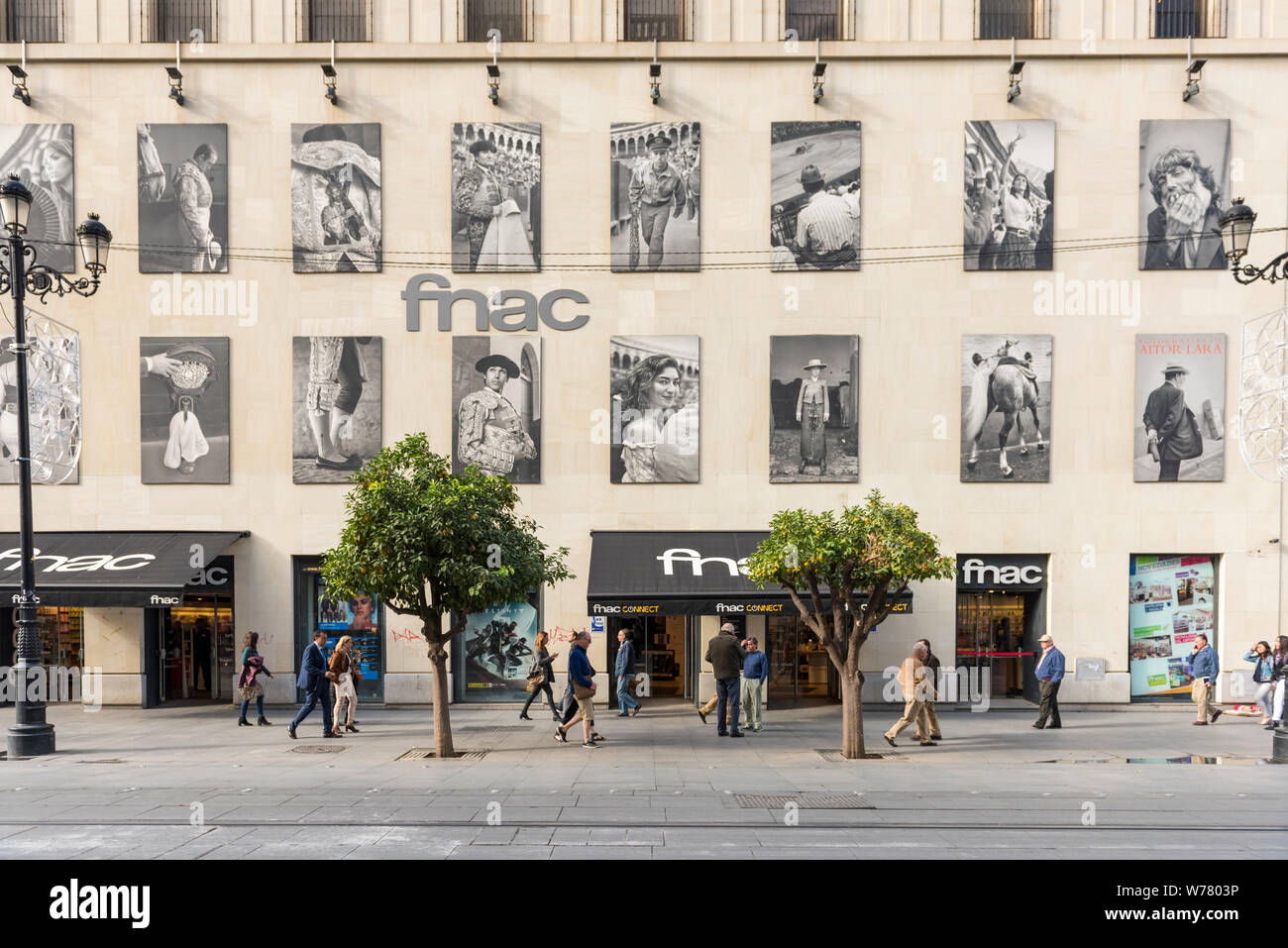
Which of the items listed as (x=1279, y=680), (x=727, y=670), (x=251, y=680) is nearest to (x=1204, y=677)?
(x=1279, y=680)

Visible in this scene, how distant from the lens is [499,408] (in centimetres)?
1784

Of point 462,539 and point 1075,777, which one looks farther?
point 462,539

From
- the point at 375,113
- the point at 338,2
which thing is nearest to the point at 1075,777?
the point at 375,113

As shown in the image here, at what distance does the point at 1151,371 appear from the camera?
1762 centimetres

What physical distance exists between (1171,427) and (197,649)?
71.6ft

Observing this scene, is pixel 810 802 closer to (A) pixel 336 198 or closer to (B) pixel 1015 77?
(A) pixel 336 198

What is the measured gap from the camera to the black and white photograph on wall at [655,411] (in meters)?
17.8

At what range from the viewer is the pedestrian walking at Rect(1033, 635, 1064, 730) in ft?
50.9

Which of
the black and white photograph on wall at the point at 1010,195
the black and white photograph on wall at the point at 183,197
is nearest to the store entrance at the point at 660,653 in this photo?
the black and white photograph on wall at the point at 1010,195

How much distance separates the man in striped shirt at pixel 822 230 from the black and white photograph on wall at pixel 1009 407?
3307mm

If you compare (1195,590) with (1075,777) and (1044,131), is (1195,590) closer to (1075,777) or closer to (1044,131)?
(1075,777)

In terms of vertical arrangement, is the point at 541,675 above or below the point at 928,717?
above

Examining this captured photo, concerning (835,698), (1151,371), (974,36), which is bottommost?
(835,698)

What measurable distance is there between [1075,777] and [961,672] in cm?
643
